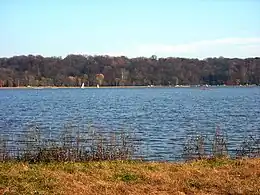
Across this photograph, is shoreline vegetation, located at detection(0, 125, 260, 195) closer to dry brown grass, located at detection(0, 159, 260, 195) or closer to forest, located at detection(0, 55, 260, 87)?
dry brown grass, located at detection(0, 159, 260, 195)

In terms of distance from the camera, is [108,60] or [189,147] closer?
[189,147]

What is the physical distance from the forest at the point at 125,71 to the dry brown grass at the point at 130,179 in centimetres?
14820

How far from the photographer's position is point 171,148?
2125 centimetres

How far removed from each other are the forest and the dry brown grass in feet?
486

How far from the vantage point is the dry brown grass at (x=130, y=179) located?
9.52 meters

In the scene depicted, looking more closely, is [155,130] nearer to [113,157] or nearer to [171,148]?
[171,148]

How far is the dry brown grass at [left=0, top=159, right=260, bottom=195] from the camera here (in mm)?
9523

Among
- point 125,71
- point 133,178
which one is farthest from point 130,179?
point 125,71

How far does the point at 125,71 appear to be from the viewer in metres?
174

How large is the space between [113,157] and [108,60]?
528ft

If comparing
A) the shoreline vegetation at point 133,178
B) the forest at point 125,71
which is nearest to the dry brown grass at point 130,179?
the shoreline vegetation at point 133,178

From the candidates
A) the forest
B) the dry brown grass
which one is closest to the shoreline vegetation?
the dry brown grass

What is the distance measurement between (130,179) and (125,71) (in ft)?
537

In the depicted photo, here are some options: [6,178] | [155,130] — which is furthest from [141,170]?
[155,130]
